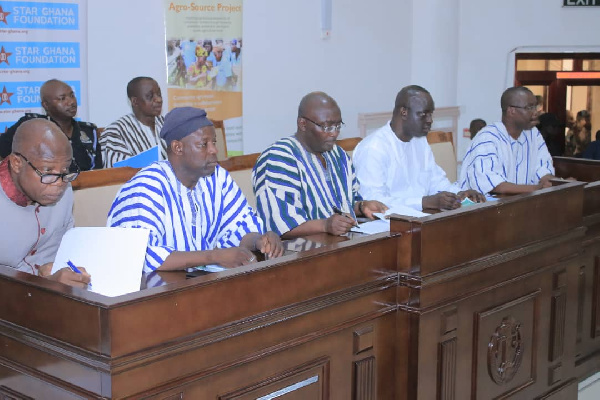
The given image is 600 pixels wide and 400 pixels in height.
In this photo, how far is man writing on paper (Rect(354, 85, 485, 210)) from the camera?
4328mm

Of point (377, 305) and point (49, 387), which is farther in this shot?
Result: point (377, 305)

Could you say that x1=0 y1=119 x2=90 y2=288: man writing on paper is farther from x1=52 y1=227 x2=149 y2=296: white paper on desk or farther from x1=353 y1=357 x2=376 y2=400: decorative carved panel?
x1=353 y1=357 x2=376 y2=400: decorative carved panel

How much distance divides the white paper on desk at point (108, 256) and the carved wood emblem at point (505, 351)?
1694 mm

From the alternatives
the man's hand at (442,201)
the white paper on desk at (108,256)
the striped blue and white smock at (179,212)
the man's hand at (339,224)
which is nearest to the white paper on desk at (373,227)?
the man's hand at (339,224)

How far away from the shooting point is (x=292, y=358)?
2.62 meters

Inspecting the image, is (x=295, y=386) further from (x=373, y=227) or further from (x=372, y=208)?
(x=372, y=208)

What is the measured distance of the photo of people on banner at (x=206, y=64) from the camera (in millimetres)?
6898

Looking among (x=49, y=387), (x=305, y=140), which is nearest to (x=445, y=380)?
(x=305, y=140)

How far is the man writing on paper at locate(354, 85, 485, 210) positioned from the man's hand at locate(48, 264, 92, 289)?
2170 millimetres

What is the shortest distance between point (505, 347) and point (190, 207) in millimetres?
1497

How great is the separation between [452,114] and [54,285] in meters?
7.08

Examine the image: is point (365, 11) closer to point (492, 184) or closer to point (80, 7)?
point (80, 7)

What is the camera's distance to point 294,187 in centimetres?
368

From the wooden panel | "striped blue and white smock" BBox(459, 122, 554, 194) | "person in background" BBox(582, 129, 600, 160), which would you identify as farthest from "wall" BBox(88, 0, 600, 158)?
the wooden panel
